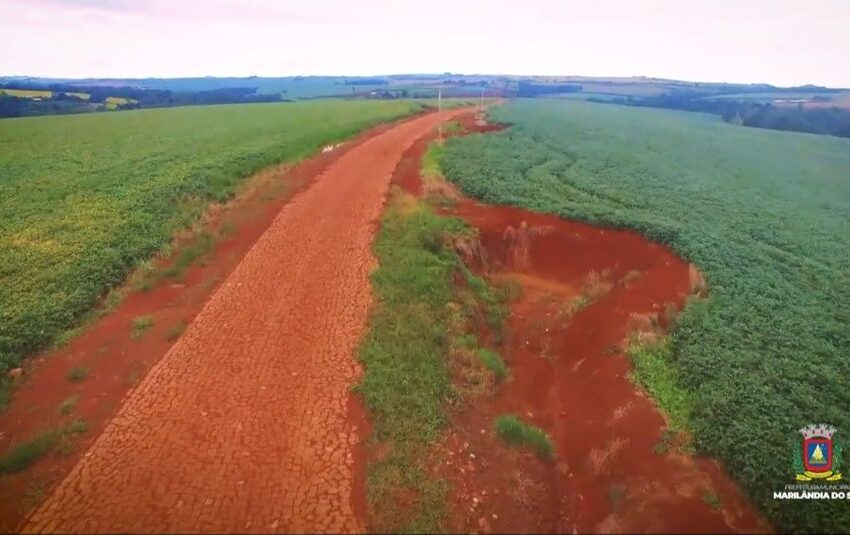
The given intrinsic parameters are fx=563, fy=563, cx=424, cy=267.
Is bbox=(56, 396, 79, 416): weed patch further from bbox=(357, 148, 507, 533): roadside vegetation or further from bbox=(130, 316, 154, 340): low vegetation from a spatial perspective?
bbox=(357, 148, 507, 533): roadside vegetation

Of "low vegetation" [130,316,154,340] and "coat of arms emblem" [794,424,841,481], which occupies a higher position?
"low vegetation" [130,316,154,340]

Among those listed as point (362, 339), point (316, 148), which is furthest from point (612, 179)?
point (362, 339)

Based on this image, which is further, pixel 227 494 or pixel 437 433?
pixel 437 433

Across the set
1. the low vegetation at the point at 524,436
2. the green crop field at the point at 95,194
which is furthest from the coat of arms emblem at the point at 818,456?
the green crop field at the point at 95,194

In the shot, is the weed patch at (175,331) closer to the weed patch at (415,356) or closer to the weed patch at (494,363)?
the weed patch at (415,356)

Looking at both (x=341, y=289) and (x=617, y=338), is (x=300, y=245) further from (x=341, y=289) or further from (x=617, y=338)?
(x=617, y=338)

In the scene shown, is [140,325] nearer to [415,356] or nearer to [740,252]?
[415,356]

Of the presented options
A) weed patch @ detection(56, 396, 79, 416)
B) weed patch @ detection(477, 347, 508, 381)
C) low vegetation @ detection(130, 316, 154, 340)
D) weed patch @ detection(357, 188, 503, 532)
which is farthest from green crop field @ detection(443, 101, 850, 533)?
low vegetation @ detection(130, 316, 154, 340)
